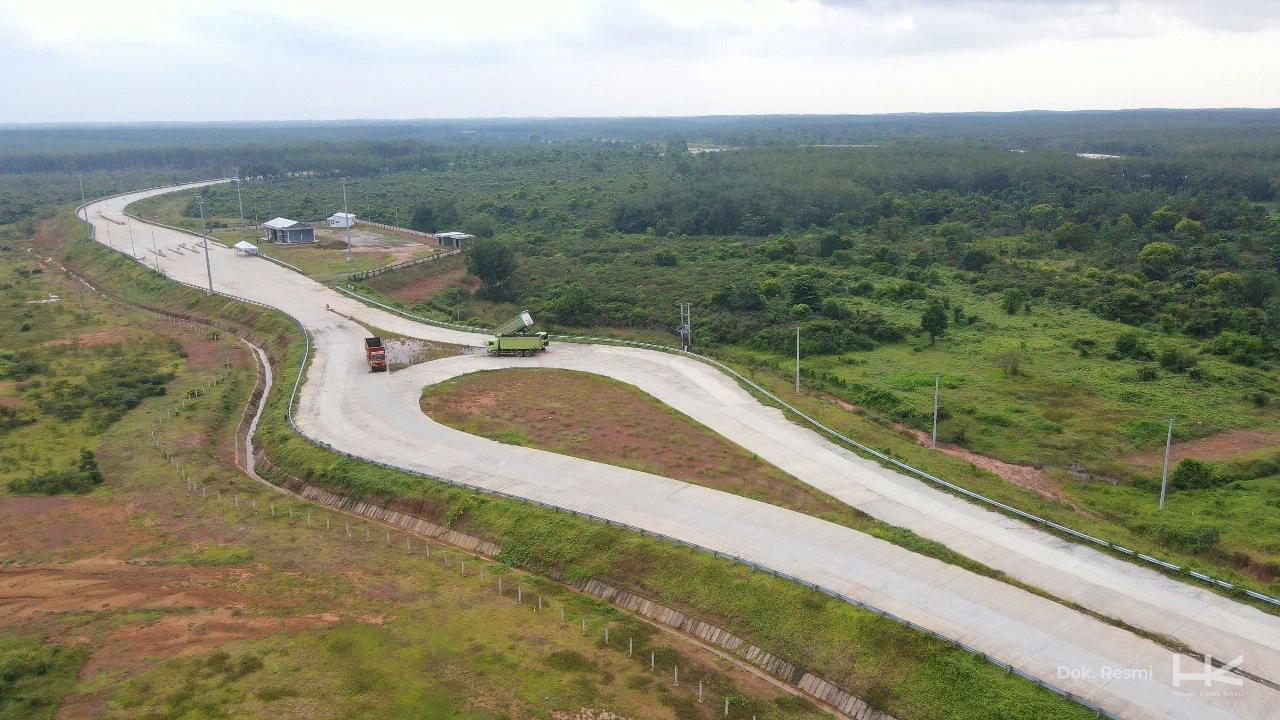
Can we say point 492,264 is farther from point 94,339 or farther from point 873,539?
point 873,539

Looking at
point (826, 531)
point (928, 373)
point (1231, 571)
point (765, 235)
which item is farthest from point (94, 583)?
point (765, 235)

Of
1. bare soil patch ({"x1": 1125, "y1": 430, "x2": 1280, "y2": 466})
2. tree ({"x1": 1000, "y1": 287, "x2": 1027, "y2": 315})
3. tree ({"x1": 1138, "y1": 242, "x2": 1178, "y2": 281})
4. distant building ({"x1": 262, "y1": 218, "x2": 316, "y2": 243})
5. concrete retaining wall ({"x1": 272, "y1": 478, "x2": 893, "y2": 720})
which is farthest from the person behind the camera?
distant building ({"x1": 262, "y1": 218, "x2": 316, "y2": 243})

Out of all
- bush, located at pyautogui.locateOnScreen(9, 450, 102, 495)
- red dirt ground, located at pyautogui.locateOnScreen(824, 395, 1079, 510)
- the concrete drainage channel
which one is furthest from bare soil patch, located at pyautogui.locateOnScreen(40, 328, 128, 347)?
red dirt ground, located at pyautogui.locateOnScreen(824, 395, 1079, 510)

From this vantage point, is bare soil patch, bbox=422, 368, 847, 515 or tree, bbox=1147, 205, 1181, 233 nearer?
bare soil patch, bbox=422, 368, 847, 515

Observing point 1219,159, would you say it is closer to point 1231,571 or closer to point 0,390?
point 1231,571

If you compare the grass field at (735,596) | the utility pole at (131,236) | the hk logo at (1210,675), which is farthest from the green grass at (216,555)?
the utility pole at (131,236)

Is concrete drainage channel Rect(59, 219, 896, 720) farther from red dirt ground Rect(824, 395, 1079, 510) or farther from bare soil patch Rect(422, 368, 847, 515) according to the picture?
red dirt ground Rect(824, 395, 1079, 510)
